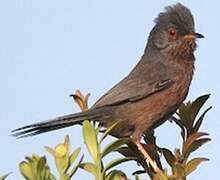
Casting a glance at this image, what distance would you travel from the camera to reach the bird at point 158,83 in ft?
19.3

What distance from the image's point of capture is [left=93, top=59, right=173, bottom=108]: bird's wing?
5941 mm

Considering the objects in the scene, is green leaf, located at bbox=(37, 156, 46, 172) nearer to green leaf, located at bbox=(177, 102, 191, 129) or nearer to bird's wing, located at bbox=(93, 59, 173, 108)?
green leaf, located at bbox=(177, 102, 191, 129)

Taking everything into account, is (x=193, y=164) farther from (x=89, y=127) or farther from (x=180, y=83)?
(x=180, y=83)

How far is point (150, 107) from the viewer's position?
20.4 feet

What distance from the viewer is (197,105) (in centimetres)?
308

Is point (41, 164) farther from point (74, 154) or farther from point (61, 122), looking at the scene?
point (61, 122)

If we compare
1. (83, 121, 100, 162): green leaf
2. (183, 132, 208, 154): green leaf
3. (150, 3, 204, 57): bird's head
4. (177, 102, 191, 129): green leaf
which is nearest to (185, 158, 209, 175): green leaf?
(183, 132, 208, 154): green leaf

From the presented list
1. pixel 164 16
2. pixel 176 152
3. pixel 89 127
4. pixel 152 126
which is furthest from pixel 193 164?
pixel 164 16

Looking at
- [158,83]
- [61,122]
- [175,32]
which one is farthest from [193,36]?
[61,122]

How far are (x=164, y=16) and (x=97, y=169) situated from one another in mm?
4628

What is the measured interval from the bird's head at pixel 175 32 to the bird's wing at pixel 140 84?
0.94 ft

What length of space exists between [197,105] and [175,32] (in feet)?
12.1

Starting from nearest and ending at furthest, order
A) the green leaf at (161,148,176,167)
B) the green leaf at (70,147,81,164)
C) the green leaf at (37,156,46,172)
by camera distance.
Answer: the green leaf at (37,156,46,172)
the green leaf at (70,147,81,164)
the green leaf at (161,148,176,167)

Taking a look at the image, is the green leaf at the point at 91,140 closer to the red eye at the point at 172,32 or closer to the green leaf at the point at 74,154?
the green leaf at the point at 74,154
